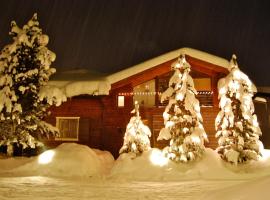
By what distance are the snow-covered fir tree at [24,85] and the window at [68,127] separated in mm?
2660

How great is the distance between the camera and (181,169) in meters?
14.5

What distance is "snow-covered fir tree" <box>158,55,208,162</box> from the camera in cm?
1495

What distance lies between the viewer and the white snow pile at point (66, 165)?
14.9 metres

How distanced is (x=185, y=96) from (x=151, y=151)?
328 cm

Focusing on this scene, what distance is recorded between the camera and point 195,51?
2000 centimetres

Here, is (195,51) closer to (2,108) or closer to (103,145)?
(103,145)

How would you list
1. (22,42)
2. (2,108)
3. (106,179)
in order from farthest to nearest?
(22,42), (2,108), (106,179)

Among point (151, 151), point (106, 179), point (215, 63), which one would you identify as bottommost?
point (106, 179)

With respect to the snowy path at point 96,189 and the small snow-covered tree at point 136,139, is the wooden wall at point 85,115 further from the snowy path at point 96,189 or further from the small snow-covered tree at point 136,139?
the snowy path at point 96,189

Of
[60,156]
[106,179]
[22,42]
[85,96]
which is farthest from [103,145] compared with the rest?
[22,42]

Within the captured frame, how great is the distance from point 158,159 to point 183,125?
81.2 inches

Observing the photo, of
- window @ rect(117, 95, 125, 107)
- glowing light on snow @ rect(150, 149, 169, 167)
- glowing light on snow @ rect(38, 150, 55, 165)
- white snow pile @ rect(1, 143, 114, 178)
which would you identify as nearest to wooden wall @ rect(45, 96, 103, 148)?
window @ rect(117, 95, 125, 107)

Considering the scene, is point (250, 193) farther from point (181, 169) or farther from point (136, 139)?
point (136, 139)

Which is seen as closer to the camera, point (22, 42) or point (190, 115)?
point (190, 115)
